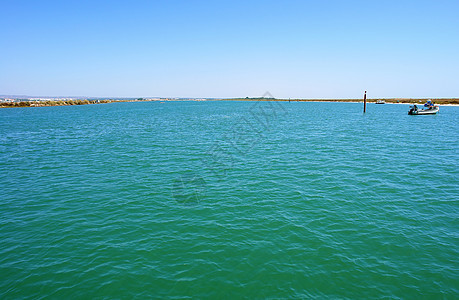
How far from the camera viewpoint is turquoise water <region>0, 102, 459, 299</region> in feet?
32.4

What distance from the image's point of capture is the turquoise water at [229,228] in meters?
9.88

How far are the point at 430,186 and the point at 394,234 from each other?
9641 mm

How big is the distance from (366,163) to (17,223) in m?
29.2

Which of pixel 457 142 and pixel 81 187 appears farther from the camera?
pixel 457 142

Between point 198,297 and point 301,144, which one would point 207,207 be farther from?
point 301,144

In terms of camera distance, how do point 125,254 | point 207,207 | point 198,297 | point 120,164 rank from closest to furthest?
point 198,297 < point 125,254 < point 207,207 < point 120,164

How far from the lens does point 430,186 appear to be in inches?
765

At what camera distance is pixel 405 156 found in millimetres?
28750

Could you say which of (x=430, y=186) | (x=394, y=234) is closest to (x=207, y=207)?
(x=394, y=234)

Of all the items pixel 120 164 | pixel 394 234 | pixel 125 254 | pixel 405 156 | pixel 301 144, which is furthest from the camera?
pixel 301 144

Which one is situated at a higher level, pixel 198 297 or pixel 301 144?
pixel 301 144

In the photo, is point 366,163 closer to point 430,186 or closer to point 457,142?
point 430,186

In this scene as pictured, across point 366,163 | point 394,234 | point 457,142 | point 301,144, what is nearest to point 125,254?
point 394,234

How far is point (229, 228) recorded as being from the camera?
13758mm
